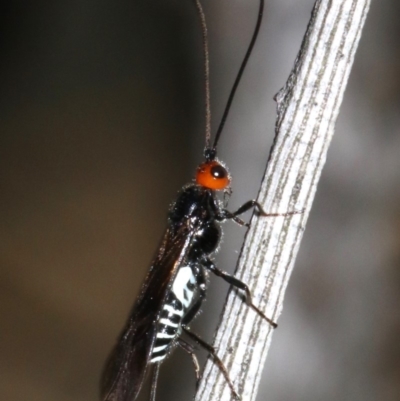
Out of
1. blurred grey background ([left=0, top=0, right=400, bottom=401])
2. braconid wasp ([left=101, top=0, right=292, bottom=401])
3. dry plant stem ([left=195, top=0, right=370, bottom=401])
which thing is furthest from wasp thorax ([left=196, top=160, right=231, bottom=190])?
blurred grey background ([left=0, top=0, right=400, bottom=401])

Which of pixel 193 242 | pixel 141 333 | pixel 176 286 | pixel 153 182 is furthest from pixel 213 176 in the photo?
pixel 153 182

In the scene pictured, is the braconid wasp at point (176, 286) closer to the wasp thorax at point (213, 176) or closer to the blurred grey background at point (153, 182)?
the wasp thorax at point (213, 176)

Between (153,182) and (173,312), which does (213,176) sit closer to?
(173,312)

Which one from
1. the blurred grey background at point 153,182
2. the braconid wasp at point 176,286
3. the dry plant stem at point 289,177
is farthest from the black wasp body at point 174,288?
the blurred grey background at point 153,182

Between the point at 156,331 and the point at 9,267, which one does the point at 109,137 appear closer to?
the point at 9,267

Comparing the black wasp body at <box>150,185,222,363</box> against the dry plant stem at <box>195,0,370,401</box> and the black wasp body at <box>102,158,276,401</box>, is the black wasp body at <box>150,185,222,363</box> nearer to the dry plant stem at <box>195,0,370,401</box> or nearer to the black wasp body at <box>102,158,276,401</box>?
the black wasp body at <box>102,158,276,401</box>
